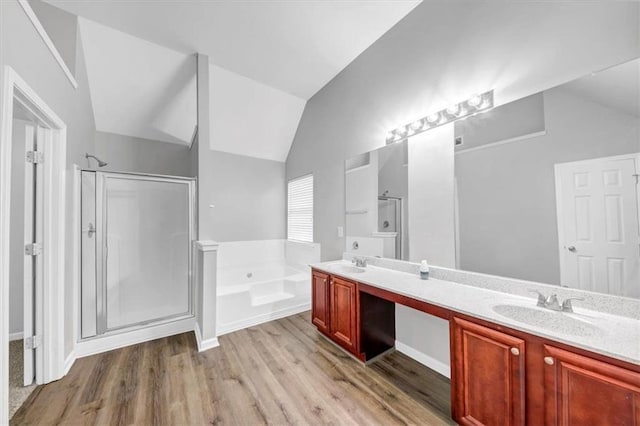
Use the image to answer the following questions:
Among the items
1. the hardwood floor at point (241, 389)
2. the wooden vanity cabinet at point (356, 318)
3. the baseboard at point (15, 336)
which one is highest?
the wooden vanity cabinet at point (356, 318)

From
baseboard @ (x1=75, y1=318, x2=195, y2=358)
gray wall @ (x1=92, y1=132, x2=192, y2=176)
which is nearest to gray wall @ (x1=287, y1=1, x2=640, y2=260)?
baseboard @ (x1=75, y1=318, x2=195, y2=358)

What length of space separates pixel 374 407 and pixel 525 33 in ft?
8.76

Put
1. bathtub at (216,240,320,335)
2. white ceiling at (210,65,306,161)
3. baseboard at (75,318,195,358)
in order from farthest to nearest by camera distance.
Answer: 1. white ceiling at (210,65,306,161)
2. bathtub at (216,240,320,335)
3. baseboard at (75,318,195,358)

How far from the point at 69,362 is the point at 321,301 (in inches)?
90.4

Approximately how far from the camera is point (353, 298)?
2.13m

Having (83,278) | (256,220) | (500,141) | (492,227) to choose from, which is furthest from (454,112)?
(83,278)

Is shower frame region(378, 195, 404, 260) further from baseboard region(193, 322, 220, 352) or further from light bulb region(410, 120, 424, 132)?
baseboard region(193, 322, 220, 352)

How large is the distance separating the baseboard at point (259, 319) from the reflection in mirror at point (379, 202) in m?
1.19

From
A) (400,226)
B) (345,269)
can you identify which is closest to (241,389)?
(345,269)

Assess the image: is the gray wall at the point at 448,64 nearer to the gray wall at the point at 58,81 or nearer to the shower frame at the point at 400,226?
the shower frame at the point at 400,226

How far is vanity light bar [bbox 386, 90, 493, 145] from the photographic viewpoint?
5.66ft

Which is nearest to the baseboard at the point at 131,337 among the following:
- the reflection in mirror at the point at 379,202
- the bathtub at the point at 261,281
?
the bathtub at the point at 261,281

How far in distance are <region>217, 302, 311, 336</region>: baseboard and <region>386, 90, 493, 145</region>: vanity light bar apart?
2473 millimetres

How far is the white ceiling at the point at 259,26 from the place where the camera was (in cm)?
211
